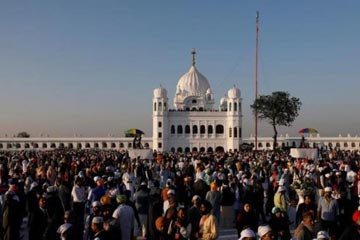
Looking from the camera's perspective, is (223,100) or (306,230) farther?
(223,100)

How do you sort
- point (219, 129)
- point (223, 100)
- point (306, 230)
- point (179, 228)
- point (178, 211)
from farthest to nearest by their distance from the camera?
point (223, 100) < point (219, 129) < point (178, 211) < point (179, 228) < point (306, 230)

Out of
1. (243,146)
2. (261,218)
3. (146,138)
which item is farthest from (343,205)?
(146,138)

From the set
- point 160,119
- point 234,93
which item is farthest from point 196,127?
point 234,93

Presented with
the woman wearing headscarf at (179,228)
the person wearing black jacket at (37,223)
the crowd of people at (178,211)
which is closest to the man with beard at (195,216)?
the crowd of people at (178,211)

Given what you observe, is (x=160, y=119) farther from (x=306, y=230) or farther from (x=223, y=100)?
(x=306, y=230)

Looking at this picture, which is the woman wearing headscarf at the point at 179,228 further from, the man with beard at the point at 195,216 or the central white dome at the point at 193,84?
the central white dome at the point at 193,84

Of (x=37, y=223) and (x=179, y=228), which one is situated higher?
(x=179, y=228)

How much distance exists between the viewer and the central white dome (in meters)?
70.8

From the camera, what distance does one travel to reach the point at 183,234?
6.54m

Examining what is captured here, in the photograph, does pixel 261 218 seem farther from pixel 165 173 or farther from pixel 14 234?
pixel 14 234

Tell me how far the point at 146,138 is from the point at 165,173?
55.7 metres

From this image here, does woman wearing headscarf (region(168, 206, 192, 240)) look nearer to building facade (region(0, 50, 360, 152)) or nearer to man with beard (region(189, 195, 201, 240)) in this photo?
man with beard (region(189, 195, 201, 240))

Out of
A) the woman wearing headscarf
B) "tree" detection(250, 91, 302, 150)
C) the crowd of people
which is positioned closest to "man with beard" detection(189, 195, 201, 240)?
the crowd of people

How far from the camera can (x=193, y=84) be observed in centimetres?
7112
